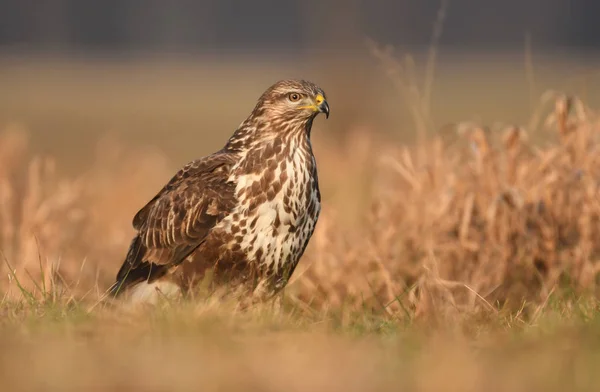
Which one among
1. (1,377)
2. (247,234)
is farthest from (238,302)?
(1,377)

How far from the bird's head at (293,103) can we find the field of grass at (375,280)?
76 cm

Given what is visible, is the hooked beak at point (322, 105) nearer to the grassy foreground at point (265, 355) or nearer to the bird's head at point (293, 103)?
the bird's head at point (293, 103)

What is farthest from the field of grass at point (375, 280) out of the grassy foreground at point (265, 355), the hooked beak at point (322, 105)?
the hooked beak at point (322, 105)

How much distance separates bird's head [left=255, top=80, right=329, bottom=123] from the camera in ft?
21.0

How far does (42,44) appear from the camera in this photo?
53.8 meters

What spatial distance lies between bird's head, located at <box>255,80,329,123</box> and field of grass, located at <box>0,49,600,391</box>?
0.76 metres

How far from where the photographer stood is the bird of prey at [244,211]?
6020 millimetres

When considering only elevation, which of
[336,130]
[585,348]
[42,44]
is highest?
[585,348]

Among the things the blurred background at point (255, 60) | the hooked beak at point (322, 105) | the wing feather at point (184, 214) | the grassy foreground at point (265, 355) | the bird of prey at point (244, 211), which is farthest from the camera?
the blurred background at point (255, 60)

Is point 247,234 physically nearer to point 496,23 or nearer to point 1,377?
point 1,377

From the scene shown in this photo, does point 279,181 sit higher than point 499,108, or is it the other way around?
point 279,181

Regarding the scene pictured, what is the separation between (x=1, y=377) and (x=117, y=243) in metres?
5.66

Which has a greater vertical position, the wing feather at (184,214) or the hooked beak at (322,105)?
the hooked beak at (322,105)

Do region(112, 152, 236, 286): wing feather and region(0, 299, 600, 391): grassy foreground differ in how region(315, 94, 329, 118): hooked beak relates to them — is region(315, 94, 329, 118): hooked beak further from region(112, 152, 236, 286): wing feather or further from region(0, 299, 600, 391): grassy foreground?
region(0, 299, 600, 391): grassy foreground
